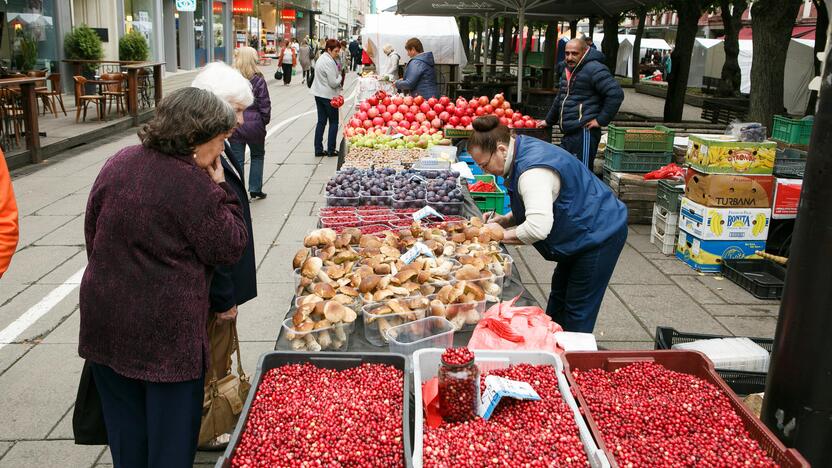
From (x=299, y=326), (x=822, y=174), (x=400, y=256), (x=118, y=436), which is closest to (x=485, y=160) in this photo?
(x=400, y=256)

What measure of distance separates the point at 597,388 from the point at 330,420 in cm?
101

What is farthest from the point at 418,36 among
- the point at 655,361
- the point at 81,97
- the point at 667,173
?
the point at 655,361

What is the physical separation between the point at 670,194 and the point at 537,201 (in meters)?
4.13

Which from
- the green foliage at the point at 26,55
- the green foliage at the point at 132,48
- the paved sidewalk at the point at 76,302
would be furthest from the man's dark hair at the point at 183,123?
the green foliage at the point at 132,48

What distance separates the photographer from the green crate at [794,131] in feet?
29.3

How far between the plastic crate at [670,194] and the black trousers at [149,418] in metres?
5.71

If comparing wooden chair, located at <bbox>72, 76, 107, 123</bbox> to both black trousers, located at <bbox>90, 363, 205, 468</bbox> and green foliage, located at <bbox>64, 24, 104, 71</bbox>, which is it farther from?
black trousers, located at <bbox>90, 363, 205, 468</bbox>

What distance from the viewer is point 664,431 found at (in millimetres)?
2295

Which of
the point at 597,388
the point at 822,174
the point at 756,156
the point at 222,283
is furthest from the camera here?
the point at 756,156

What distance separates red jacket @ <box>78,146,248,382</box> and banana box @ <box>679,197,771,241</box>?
528 centimetres

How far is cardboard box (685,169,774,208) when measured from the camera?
252 inches

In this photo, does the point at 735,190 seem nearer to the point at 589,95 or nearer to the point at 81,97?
the point at 589,95

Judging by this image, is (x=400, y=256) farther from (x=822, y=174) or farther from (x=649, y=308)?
(x=649, y=308)

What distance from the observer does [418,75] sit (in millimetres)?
11570
